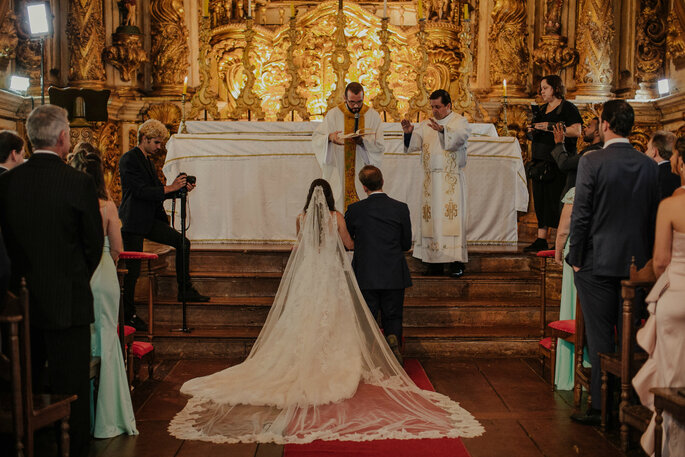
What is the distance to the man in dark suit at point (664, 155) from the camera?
556 cm

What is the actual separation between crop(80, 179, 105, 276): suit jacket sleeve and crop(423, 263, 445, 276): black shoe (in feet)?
13.2

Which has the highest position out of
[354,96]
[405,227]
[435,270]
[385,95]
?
[385,95]

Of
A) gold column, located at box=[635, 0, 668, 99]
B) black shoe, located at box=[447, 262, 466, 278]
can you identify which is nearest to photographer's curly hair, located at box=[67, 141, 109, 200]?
black shoe, located at box=[447, 262, 466, 278]

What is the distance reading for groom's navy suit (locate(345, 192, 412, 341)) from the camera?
570cm

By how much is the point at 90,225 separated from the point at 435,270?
420 centimetres

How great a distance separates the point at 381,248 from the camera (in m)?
5.70

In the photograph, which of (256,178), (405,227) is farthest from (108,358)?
(256,178)

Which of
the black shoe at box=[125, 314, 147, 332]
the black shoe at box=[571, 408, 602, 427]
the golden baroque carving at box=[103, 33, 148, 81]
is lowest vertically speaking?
the black shoe at box=[571, 408, 602, 427]

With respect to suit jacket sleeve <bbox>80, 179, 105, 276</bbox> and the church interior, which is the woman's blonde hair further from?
suit jacket sleeve <bbox>80, 179, 105, 276</bbox>

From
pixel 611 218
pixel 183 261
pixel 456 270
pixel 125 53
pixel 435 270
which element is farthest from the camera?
pixel 125 53

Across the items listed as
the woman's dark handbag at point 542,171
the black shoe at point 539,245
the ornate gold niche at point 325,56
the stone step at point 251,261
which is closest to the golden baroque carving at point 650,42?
the ornate gold niche at point 325,56

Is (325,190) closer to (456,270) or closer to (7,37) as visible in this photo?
(456,270)

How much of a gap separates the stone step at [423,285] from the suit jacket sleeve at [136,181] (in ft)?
3.52

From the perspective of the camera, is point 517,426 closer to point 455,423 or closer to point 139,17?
point 455,423
